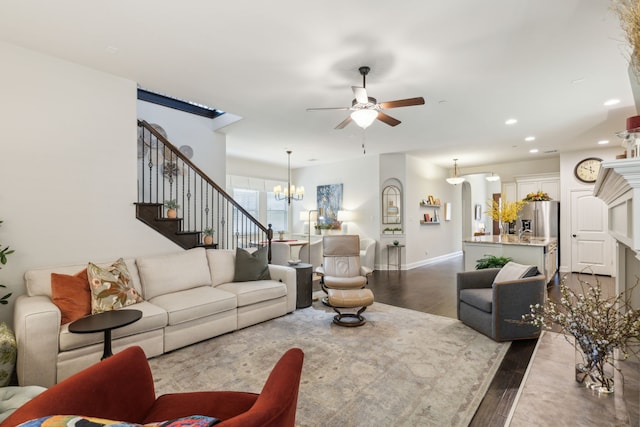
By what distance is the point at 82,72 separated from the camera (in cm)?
335

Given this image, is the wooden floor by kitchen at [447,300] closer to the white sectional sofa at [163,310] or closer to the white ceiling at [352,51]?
the white sectional sofa at [163,310]

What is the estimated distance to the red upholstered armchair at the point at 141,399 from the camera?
3.18ft

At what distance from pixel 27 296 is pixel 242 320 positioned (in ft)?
6.53

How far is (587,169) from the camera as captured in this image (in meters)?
6.84

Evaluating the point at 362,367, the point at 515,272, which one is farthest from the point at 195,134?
the point at 515,272

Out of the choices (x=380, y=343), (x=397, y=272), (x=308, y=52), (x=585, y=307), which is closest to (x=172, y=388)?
(x=380, y=343)

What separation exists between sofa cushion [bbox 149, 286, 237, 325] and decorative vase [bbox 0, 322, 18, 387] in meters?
1.05

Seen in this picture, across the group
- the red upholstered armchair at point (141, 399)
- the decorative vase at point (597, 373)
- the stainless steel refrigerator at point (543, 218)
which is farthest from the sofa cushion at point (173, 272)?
the stainless steel refrigerator at point (543, 218)

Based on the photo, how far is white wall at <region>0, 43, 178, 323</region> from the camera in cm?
295

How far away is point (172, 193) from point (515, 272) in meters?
5.03

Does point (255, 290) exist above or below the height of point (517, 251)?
below

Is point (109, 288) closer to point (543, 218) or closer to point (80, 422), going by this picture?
point (80, 422)

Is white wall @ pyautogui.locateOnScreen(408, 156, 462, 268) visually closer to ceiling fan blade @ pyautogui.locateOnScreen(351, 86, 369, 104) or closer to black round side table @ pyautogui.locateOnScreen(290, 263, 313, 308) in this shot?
black round side table @ pyautogui.locateOnScreen(290, 263, 313, 308)

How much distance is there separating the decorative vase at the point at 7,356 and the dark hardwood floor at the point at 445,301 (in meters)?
3.17
